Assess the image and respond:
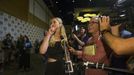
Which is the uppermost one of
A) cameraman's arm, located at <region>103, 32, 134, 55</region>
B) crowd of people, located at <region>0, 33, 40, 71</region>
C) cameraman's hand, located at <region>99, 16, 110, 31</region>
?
cameraman's hand, located at <region>99, 16, 110, 31</region>

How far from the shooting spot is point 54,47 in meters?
4.15

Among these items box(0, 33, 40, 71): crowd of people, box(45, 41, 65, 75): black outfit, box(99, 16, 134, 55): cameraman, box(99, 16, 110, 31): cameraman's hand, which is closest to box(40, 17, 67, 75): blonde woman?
box(45, 41, 65, 75): black outfit

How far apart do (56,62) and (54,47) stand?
0.67 feet

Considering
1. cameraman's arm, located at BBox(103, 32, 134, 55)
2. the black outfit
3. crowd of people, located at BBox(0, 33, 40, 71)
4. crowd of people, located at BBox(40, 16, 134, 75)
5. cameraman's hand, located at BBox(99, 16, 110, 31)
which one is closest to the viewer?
cameraman's arm, located at BBox(103, 32, 134, 55)

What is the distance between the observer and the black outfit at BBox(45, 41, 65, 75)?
410 cm

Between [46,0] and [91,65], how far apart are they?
3208 cm

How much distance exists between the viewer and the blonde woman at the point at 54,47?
411cm

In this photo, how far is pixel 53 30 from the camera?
4172 millimetres

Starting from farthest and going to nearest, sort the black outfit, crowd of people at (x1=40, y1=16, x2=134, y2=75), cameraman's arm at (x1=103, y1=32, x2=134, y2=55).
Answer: the black outfit → crowd of people at (x1=40, y1=16, x2=134, y2=75) → cameraman's arm at (x1=103, y1=32, x2=134, y2=55)

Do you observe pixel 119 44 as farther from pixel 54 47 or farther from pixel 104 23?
pixel 54 47

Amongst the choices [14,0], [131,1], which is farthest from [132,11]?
[14,0]

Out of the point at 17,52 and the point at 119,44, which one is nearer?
the point at 119,44

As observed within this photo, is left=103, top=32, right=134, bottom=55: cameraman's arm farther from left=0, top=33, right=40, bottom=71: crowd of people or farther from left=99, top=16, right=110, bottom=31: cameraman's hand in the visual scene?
left=0, top=33, right=40, bottom=71: crowd of people

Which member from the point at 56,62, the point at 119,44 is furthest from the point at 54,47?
the point at 119,44
